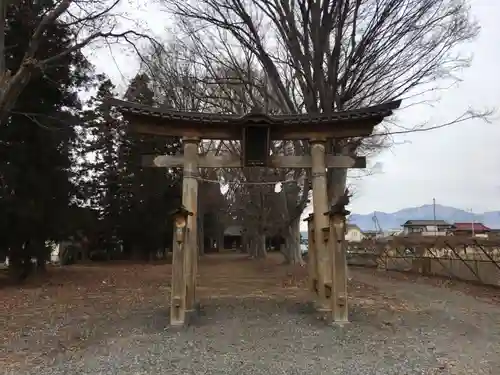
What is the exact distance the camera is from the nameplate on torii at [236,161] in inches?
377

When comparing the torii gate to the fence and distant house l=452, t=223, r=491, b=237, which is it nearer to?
the fence

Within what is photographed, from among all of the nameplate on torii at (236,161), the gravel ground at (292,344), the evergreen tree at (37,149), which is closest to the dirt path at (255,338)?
the gravel ground at (292,344)

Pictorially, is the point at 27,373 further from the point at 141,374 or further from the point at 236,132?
the point at 236,132

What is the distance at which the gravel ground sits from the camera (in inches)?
239

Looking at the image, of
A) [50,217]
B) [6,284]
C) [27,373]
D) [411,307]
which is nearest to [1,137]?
[50,217]

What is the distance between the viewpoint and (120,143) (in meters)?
31.0

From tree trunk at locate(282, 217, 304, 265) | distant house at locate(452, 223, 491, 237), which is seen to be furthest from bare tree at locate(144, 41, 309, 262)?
distant house at locate(452, 223, 491, 237)

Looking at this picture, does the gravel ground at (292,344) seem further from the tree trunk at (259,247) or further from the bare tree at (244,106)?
the tree trunk at (259,247)

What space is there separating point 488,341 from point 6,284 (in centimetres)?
1463

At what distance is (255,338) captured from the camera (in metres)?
7.50

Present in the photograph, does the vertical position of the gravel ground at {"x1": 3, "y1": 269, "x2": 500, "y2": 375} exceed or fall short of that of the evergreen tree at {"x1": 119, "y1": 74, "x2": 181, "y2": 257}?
it falls short

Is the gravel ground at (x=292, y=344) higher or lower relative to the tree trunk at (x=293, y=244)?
lower

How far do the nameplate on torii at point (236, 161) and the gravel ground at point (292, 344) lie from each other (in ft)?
9.64

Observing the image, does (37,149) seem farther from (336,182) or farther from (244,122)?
(336,182)
